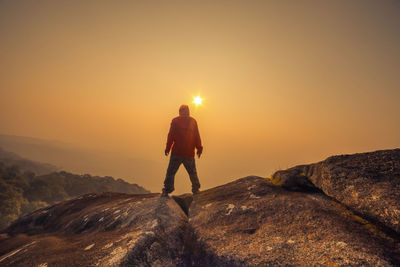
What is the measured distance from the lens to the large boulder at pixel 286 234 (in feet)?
11.5

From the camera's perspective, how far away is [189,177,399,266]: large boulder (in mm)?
3512

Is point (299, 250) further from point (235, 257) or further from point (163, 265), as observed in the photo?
point (163, 265)

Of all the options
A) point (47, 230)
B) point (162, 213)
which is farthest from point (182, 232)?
point (47, 230)

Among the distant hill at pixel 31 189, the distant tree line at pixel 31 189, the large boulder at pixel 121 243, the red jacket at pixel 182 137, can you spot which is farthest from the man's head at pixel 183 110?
the distant hill at pixel 31 189

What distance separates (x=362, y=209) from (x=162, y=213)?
5184 mm

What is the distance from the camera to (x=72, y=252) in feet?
16.0

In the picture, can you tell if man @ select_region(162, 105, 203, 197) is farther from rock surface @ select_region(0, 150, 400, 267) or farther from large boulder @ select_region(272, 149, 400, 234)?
large boulder @ select_region(272, 149, 400, 234)

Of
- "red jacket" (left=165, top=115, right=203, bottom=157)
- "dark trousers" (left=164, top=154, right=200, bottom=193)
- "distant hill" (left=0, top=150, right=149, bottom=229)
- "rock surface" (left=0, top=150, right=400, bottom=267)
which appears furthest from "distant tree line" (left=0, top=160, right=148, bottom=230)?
"rock surface" (left=0, top=150, right=400, bottom=267)

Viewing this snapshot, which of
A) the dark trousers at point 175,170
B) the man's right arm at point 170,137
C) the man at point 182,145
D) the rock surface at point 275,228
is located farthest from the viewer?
the man's right arm at point 170,137

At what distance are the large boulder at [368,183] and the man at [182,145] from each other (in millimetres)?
5508

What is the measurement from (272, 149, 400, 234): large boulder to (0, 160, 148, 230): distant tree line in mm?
56489

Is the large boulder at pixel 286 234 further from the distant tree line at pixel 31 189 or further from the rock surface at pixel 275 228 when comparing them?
the distant tree line at pixel 31 189

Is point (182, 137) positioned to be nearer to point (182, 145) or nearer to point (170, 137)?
point (182, 145)

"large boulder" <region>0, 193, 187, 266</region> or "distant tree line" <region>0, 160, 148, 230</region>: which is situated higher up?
"distant tree line" <region>0, 160, 148, 230</region>
